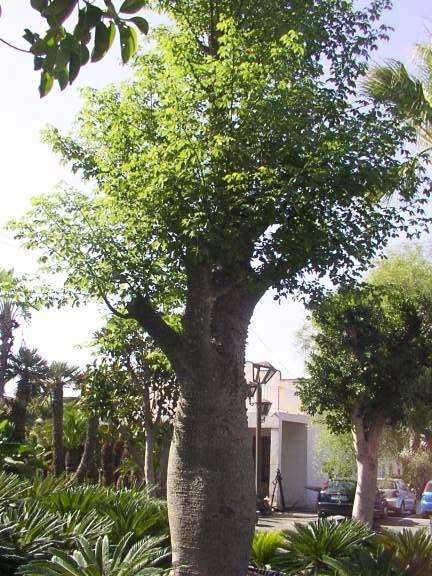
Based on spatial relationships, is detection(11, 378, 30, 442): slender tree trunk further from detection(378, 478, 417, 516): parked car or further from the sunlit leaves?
the sunlit leaves

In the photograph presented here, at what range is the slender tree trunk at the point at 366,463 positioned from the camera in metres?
13.5

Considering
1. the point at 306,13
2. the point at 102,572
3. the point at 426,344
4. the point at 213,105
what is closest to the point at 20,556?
the point at 102,572

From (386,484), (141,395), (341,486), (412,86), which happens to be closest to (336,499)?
(341,486)

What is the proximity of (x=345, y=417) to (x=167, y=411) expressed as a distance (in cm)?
398

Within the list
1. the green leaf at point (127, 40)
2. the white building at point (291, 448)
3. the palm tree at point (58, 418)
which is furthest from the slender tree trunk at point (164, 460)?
the white building at point (291, 448)

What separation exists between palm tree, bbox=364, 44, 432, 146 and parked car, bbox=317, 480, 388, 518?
515 inches

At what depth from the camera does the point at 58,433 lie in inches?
693

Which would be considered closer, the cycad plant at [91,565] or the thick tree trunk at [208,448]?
the cycad plant at [91,565]

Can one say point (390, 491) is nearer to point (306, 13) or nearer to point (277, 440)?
point (277, 440)

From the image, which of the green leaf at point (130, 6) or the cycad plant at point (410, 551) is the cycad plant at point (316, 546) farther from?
the green leaf at point (130, 6)

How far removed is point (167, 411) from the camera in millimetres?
13109

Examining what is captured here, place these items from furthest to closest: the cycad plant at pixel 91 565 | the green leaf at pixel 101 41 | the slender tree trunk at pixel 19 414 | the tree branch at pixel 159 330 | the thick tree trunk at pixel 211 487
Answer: the slender tree trunk at pixel 19 414 → the tree branch at pixel 159 330 → the thick tree trunk at pixel 211 487 → the cycad plant at pixel 91 565 → the green leaf at pixel 101 41

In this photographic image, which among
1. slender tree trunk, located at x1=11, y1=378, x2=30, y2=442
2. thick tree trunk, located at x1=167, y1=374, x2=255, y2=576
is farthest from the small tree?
slender tree trunk, located at x1=11, y1=378, x2=30, y2=442

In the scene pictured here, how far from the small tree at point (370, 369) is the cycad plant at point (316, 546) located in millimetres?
5448
